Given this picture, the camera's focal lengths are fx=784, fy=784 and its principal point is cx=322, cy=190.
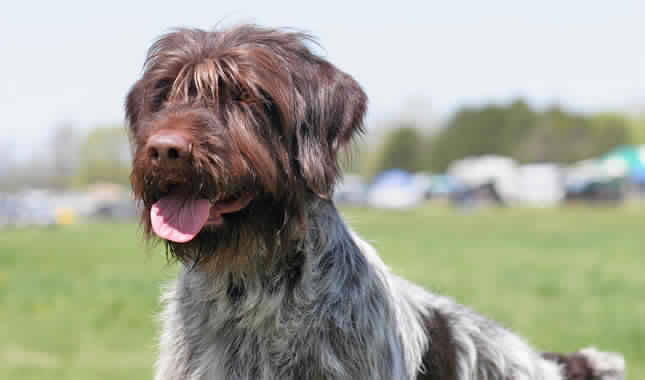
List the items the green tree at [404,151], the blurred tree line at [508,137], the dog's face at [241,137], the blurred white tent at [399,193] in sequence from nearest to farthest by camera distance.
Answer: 1. the dog's face at [241,137]
2. the blurred white tent at [399,193]
3. the blurred tree line at [508,137]
4. the green tree at [404,151]

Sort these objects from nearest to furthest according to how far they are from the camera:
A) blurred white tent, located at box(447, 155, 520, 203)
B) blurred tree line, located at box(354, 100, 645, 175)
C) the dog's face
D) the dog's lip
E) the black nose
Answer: the black nose, the dog's face, the dog's lip, blurred white tent, located at box(447, 155, 520, 203), blurred tree line, located at box(354, 100, 645, 175)

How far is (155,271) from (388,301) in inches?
598

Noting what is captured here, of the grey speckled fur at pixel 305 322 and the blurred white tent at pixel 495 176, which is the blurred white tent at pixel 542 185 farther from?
the grey speckled fur at pixel 305 322

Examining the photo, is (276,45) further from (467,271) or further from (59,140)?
(59,140)

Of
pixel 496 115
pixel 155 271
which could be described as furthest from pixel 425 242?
pixel 496 115

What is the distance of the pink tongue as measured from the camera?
376cm

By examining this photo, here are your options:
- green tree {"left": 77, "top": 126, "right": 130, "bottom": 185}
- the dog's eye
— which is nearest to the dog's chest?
the dog's eye

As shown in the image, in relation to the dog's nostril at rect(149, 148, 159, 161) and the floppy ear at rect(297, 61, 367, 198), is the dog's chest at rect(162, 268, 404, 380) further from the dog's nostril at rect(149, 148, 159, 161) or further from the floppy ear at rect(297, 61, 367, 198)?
the dog's nostril at rect(149, 148, 159, 161)

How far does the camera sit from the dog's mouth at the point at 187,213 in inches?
148

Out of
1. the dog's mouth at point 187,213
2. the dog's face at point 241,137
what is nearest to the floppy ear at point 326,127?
the dog's face at point 241,137

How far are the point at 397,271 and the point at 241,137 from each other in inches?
442

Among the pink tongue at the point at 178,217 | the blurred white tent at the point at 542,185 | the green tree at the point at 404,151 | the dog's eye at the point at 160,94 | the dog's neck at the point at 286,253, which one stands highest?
the dog's eye at the point at 160,94

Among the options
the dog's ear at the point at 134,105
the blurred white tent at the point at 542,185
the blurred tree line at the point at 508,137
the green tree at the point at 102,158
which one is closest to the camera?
the dog's ear at the point at 134,105

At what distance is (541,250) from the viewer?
25.6 metres
